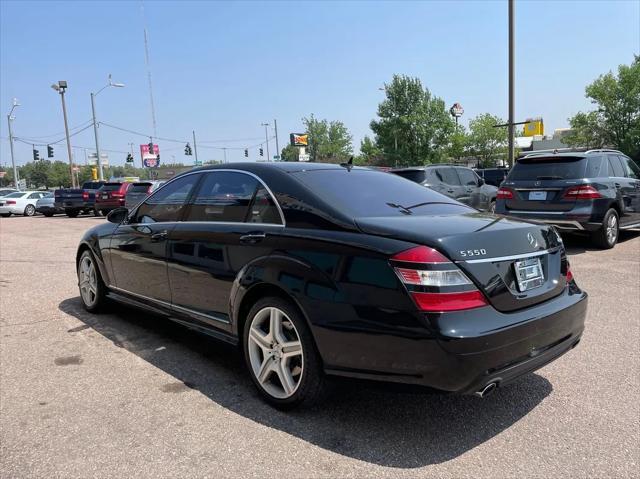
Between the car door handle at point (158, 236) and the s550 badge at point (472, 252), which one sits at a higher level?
the car door handle at point (158, 236)

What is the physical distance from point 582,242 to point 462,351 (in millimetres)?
8850

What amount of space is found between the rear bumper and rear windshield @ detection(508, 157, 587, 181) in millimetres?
6837

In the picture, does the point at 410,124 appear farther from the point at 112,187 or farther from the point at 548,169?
the point at 548,169

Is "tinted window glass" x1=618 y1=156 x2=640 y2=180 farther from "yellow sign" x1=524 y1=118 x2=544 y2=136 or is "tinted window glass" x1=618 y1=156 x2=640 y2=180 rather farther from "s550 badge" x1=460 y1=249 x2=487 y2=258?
"yellow sign" x1=524 y1=118 x2=544 y2=136

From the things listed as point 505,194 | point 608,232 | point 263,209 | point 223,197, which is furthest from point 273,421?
Answer: point 608,232

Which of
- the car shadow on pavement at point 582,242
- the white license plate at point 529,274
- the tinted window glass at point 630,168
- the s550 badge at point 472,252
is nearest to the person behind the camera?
the s550 badge at point 472,252

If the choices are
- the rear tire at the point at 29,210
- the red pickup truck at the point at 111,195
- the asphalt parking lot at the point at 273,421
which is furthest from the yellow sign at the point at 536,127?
the rear tire at the point at 29,210

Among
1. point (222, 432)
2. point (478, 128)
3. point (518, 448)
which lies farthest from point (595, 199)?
point (478, 128)

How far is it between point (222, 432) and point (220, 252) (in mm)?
1222

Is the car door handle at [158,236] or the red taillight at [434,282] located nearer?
the red taillight at [434,282]

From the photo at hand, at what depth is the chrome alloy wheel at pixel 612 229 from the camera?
357 inches

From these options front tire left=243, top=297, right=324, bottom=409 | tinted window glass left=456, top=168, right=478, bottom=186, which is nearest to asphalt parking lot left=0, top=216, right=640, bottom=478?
A: front tire left=243, top=297, right=324, bottom=409

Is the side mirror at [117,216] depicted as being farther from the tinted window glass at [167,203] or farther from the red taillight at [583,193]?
the red taillight at [583,193]

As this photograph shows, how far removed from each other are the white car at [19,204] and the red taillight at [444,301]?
32243 mm
